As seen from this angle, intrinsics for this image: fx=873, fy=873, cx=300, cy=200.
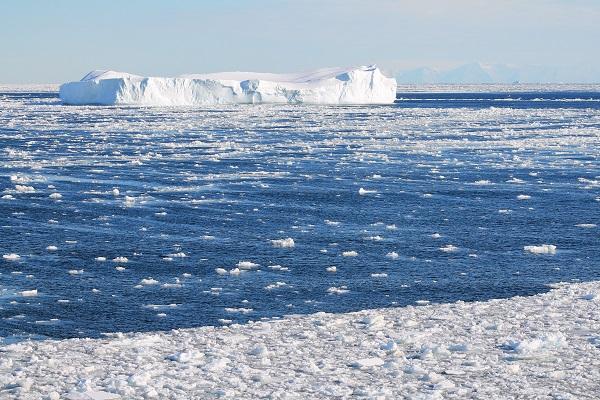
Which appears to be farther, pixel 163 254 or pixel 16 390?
pixel 163 254

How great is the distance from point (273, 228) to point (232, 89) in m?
60.6

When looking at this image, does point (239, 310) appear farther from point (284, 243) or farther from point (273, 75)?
point (273, 75)

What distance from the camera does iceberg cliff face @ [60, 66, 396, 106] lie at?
241 ft

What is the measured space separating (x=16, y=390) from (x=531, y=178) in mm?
17653

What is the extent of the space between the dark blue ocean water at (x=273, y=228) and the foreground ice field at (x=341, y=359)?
93 centimetres

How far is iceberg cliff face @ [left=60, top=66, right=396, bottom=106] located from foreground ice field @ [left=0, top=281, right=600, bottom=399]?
65449 mm

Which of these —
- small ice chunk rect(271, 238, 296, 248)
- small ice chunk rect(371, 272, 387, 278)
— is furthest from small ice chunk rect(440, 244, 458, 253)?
small ice chunk rect(271, 238, 296, 248)

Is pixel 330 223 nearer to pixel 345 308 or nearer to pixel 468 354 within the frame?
pixel 345 308

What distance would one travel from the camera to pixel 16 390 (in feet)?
22.3

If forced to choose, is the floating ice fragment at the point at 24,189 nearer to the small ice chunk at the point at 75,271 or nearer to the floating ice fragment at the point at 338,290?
the small ice chunk at the point at 75,271

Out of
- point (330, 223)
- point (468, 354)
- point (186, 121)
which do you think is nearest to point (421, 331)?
point (468, 354)

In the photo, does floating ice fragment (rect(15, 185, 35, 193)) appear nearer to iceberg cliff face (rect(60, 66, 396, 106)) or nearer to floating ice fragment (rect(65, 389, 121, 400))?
floating ice fragment (rect(65, 389, 121, 400))

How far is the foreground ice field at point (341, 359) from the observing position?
6801 mm

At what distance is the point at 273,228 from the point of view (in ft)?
48.6
